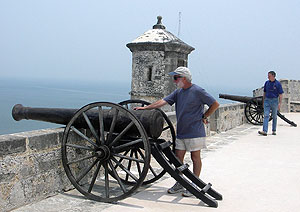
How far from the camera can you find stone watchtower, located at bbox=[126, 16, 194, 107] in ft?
50.0

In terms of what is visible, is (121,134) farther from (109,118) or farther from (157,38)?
(157,38)

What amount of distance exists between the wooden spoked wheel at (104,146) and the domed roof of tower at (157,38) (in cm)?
1064

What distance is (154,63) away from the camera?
15.3 m

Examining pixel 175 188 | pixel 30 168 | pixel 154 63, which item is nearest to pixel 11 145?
pixel 30 168

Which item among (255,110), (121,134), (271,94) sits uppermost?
(271,94)

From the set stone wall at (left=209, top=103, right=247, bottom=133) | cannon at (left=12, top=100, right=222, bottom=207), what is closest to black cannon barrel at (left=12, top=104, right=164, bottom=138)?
cannon at (left=12, top=100, right=222, bottom=207)

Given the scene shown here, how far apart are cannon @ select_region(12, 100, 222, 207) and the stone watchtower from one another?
10381mm

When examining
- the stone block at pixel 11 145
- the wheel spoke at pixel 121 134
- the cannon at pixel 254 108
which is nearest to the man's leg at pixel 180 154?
the wheel spoke at pixel 121 134

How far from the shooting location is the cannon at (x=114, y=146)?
14.0ft

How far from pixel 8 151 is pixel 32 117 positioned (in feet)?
4.10

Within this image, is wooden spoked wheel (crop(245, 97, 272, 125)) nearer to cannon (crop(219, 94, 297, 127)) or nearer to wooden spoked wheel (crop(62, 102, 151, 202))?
cannon (crop(219, 94, 297, 127))

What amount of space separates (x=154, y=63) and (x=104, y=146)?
11.1 metres

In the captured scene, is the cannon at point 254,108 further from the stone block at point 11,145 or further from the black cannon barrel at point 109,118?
the stone block at point 11,145

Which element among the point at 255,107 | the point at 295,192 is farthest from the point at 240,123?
the point at 295,192
